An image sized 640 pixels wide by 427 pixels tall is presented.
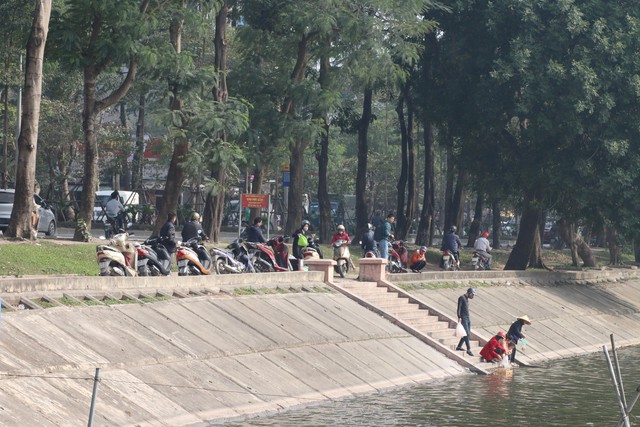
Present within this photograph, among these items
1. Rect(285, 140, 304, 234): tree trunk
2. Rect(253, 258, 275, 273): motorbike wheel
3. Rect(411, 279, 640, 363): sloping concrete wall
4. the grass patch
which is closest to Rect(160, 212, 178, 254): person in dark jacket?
Rect(253, 258, 275, 273): motorbike wheel

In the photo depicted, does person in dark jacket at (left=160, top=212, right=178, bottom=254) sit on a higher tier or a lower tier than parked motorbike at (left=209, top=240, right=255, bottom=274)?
Result: higher

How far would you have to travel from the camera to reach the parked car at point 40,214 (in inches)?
1501

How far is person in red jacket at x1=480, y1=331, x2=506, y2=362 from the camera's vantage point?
29641 mm

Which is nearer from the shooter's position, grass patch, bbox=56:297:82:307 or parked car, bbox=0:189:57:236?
grass patch, bbox=56:297:82:307

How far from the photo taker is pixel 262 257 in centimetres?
3212

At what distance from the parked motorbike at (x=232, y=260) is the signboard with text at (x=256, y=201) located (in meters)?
4.34

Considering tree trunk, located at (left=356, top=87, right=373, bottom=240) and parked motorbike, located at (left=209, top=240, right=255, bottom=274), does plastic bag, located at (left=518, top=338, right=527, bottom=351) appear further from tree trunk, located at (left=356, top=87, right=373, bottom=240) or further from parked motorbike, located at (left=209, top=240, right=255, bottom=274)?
tree trunk, located at (left=356, top=87, right=373, bottom=240)

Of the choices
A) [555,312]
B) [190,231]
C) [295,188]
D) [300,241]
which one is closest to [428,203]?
[295,188]

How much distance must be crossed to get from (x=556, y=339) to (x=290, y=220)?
14193 millimetres

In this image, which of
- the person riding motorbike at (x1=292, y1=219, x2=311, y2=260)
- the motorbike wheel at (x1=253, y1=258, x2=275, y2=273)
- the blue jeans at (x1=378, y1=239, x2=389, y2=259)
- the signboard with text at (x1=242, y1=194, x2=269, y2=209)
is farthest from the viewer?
the blue jeans at (x1=378, y1=239, x2=389, y2=259)

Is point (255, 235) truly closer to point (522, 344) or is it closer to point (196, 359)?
point (522, 344)

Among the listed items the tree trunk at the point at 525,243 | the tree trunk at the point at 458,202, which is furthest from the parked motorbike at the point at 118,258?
the tree trunk at the point at 458,202

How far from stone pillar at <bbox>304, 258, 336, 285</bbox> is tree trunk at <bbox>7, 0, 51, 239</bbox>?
7425 millimetres

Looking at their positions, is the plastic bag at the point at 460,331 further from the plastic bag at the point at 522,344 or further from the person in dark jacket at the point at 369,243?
the person in dark jacket at the point at 369,243
